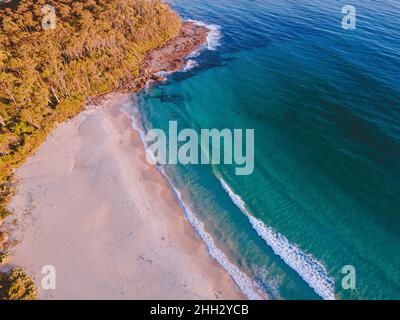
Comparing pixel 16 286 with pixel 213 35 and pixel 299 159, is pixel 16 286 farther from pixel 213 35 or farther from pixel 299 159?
pixel 213 35

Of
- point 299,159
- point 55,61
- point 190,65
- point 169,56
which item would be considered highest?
point 55,61

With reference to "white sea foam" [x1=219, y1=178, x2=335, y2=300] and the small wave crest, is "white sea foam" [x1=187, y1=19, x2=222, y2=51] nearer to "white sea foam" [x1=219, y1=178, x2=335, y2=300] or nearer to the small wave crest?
the small wave crest

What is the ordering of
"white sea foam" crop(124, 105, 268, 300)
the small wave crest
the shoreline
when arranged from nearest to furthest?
1. the shoreline
2. "white sea foam" crop(124, 105, 268, 300)
3. the small wave crest

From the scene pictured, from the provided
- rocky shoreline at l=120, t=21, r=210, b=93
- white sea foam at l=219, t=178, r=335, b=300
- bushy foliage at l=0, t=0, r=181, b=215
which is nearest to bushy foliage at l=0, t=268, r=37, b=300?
bushy foliage at l=0, t=0, r=181, b=215

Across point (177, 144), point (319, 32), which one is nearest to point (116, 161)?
point (177, 144)

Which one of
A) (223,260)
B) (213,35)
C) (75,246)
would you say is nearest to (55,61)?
(75,246)

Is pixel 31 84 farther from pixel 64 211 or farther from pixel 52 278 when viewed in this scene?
pixel 52 278
